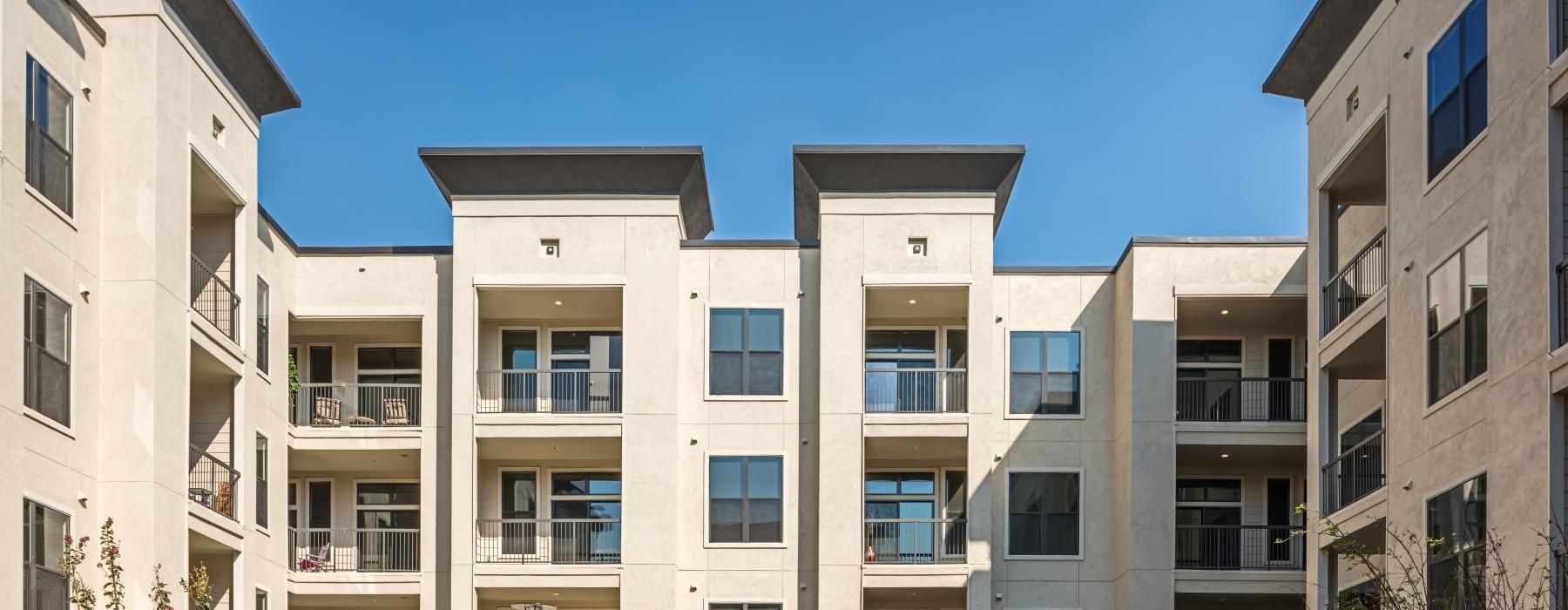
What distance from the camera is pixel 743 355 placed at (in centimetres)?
3319

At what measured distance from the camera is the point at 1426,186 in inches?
887

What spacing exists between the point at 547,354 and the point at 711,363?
3.63 m

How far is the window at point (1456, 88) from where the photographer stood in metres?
21.0

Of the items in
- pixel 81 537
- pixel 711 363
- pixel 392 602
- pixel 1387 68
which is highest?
pixel 1387 68

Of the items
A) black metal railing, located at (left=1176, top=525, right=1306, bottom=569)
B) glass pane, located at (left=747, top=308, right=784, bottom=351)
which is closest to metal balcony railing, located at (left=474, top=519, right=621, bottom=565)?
glass pane, located at (left=747, top=308, right=784, bottom=351)

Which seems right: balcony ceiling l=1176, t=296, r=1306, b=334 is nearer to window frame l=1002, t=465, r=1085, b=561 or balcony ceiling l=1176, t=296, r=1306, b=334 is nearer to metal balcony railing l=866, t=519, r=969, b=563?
window frame l=1002, t=465, r=1085, b=561

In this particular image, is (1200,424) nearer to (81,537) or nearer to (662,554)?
(662,554)

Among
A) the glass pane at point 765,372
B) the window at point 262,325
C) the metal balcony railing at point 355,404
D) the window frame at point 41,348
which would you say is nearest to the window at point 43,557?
the window frame at point 41,348

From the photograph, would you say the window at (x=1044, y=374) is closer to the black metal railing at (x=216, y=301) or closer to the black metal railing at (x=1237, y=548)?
the black metal railing at (x=1237, y=548)

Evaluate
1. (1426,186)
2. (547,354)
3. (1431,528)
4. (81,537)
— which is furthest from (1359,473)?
(81,537)

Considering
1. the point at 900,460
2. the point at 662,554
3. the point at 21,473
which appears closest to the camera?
the point at 21,473

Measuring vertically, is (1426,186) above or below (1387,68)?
below

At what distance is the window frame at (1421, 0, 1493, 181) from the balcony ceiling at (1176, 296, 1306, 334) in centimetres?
980

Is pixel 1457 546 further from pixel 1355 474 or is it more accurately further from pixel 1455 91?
pixel 1455 91
